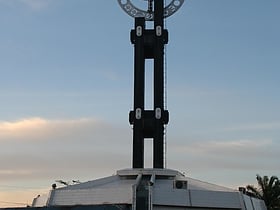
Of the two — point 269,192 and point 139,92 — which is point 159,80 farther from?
point 269,192

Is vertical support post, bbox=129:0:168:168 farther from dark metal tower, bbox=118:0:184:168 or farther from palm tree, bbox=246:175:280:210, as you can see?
palm tree, bbox=246:175:280:210

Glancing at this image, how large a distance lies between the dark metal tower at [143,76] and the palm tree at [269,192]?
14.6m

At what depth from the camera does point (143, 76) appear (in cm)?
4741

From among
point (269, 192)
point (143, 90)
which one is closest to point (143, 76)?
point (143, 90)

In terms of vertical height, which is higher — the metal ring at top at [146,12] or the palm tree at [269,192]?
the metal ring at top at [146,12]

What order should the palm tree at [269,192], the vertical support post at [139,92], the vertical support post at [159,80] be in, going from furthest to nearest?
the palm tree at [269,192], the vertical support post at [139,92], the vertical support post at [159,80]

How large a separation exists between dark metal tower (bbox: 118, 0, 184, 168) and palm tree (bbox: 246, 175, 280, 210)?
14.6m

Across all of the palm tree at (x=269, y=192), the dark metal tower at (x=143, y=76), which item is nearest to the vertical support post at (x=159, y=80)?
the dark metal tower at (x=143, y=76)

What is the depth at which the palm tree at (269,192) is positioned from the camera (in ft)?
184

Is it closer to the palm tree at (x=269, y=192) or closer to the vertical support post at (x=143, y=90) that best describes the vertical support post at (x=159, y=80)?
the vertical support post at (x=143, y=90)

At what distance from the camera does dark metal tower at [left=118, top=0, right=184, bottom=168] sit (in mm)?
45719

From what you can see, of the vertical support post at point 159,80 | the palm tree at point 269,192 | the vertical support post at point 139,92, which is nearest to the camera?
the vertical support post at point 159,80

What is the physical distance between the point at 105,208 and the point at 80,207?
179 cm

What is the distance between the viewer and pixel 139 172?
42625 mm
